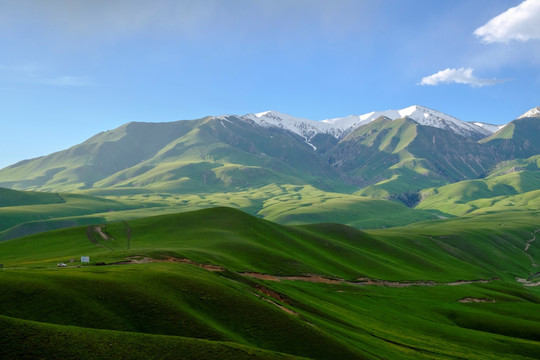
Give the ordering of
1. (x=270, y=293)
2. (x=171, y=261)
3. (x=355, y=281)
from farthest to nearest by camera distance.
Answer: (x=355, y=281)
(x=171, y=261)
(x=270, y=293)

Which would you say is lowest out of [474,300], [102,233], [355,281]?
[474,300]

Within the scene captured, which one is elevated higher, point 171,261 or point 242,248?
point 171,261

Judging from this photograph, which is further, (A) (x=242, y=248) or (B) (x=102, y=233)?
(B) (x=102, y=233)

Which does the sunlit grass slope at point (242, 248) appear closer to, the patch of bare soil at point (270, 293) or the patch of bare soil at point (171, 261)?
the patch of bare soil at point (171, 261)

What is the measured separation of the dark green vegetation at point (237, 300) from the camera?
40.4 metres

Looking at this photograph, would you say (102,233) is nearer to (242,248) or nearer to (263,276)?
(242,248)

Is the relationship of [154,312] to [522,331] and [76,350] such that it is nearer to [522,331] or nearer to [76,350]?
[76,350]

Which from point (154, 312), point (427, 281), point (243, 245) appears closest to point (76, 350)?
point (154, 312)

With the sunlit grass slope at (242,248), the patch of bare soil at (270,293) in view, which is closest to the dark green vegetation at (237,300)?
the patch of bare soil at (270,293)

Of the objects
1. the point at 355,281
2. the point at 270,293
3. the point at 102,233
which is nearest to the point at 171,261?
the point at 270,293

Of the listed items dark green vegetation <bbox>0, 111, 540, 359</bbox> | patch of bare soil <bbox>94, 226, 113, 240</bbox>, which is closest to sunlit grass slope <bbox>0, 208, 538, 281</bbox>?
dark green vegetation <bbox>0, 111, 540, 359</bbox>

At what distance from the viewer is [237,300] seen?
56719 mm

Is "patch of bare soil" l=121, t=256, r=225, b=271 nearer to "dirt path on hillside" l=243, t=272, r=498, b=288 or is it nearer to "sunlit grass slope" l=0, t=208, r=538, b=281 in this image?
"sunlit grass slope" l=0, t=208, r=538, b=281

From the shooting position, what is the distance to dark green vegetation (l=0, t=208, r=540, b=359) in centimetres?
4041
